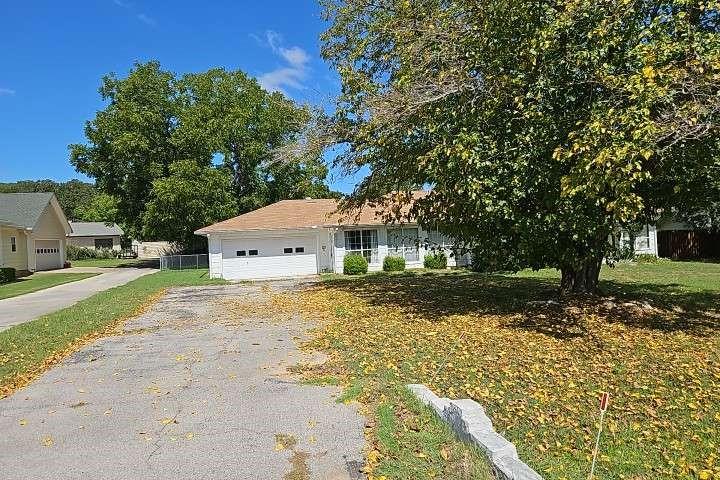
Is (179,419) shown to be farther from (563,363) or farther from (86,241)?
(86,241)

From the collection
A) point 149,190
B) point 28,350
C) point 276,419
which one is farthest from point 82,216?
point 276,419

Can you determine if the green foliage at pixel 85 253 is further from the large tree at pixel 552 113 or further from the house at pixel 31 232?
the large tree at pixel 552 113

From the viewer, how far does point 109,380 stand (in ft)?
22.2

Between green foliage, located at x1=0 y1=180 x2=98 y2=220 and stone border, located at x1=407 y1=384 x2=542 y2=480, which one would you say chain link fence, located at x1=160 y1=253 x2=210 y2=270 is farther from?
green foliage, located at x1=0 y1=180 x2=98 y2=220

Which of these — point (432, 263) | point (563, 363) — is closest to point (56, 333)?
point (563, 363)

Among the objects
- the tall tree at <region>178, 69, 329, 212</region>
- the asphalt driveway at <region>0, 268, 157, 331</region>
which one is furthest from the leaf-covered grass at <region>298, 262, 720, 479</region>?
the tall tree at <region>178, 69, 329, 212</region>

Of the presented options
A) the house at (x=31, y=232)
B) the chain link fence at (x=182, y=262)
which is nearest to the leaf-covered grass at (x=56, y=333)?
the chain link fence at (x=182, y=262)

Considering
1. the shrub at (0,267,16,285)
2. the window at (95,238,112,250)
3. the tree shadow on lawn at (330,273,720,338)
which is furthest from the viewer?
the window at (95,238,112,250)

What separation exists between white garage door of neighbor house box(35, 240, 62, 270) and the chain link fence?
8.54 metres

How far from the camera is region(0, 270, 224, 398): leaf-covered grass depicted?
747 cm

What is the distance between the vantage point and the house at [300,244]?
24719 millimetres

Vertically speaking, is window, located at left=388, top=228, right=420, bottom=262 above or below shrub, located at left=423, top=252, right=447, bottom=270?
above

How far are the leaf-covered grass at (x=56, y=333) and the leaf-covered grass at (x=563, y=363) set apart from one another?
13.4 feet

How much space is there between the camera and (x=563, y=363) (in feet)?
23.1
